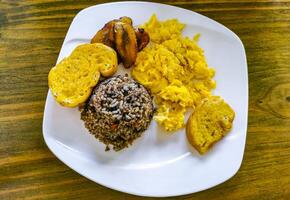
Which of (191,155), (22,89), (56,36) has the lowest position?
(191,155)

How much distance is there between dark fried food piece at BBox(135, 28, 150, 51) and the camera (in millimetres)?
1485

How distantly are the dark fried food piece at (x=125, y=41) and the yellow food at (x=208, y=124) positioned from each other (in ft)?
0.94

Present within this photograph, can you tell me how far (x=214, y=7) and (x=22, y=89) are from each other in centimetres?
77

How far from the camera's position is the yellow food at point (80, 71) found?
1416mm

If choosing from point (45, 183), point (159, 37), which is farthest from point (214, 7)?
point (45, 183)

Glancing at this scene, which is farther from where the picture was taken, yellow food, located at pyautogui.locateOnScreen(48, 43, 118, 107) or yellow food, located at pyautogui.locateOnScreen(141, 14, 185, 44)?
yellow food, located at pyautogui.locateOnScreen(141, 14, 185, 44)

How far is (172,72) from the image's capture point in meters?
1.48

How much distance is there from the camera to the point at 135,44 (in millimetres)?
1466

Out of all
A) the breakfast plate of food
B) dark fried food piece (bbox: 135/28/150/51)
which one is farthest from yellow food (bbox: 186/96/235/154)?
dark fried food piece (bbox: 135/28/150/51)

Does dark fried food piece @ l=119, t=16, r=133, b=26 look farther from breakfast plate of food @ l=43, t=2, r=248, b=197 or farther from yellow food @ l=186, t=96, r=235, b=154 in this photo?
yellow food @ l=186, t=96, r=235, b=154

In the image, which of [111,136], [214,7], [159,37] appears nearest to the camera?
[111,136]

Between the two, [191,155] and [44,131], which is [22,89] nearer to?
[44,131]

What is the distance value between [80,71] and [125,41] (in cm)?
18

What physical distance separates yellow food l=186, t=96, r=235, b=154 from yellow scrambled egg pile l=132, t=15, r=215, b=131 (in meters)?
0.04
